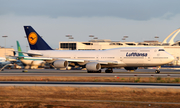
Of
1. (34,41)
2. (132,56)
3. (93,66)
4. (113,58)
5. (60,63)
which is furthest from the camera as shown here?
(34,41)

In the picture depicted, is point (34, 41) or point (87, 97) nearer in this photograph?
point (87, 97)

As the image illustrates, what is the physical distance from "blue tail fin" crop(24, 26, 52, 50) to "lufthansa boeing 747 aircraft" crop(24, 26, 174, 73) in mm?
2138

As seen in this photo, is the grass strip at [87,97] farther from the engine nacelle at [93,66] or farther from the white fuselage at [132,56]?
the white fuselage at [132,56]

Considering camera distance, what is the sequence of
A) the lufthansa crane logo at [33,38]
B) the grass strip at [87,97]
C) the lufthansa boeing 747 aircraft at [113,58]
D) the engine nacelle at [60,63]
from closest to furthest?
1. the grass strip at [87,97]
2. the lufthansa boeing 747 aircraft at [113,58]
3. the engine nacelle at [60,63]
4. the lufthansa crane logo at [33,38]

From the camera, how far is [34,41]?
65.0m

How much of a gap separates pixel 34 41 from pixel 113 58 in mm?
19446

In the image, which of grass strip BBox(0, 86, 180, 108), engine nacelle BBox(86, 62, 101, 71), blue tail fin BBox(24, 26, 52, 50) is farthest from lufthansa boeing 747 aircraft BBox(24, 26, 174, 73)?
grass strip BBox(0, 86, 180, 108)

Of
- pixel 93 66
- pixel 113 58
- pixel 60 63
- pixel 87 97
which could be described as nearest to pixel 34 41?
pixel 60 63

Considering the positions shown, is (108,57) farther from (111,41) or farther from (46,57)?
(111,41)

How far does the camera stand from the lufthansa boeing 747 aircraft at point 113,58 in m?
55.6

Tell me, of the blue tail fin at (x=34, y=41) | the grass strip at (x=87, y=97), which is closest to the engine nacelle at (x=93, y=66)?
the blue tail fin at (x=34, y=41)

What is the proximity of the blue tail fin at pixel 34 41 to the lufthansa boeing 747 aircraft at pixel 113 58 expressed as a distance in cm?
214

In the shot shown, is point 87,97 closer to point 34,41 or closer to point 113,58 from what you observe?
point 113,58

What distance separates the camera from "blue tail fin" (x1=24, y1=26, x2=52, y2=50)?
6462 centimetres
